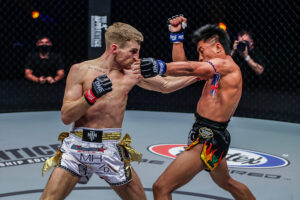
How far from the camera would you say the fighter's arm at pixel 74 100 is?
87.4 inches

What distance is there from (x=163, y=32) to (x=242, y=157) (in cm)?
581

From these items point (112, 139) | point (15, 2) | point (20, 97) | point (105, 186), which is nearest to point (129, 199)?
point (112, 139)

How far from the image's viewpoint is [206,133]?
2662mm

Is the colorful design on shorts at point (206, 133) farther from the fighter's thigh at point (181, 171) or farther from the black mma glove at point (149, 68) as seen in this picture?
the black mma glove at point (149, 68)

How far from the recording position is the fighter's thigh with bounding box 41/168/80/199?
2.18m

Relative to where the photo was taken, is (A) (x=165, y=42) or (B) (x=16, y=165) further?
(A) (x=165, y=42)

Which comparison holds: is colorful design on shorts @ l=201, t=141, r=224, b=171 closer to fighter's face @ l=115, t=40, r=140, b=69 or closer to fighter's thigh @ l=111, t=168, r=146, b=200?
fighter's thigh @ l=111, t=168, r=146, b=200

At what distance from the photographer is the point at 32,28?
9914 millimetres

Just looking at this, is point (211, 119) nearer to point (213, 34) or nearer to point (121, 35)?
point (213, 34)

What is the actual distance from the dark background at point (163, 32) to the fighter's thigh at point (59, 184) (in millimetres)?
6342

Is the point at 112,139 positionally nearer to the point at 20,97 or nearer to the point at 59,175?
the point at 59,175

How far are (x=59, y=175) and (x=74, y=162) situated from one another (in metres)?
0.11

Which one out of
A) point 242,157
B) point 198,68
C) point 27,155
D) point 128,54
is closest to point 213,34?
point 198,68

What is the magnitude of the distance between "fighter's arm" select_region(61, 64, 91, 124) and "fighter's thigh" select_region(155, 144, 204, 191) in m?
0.64
